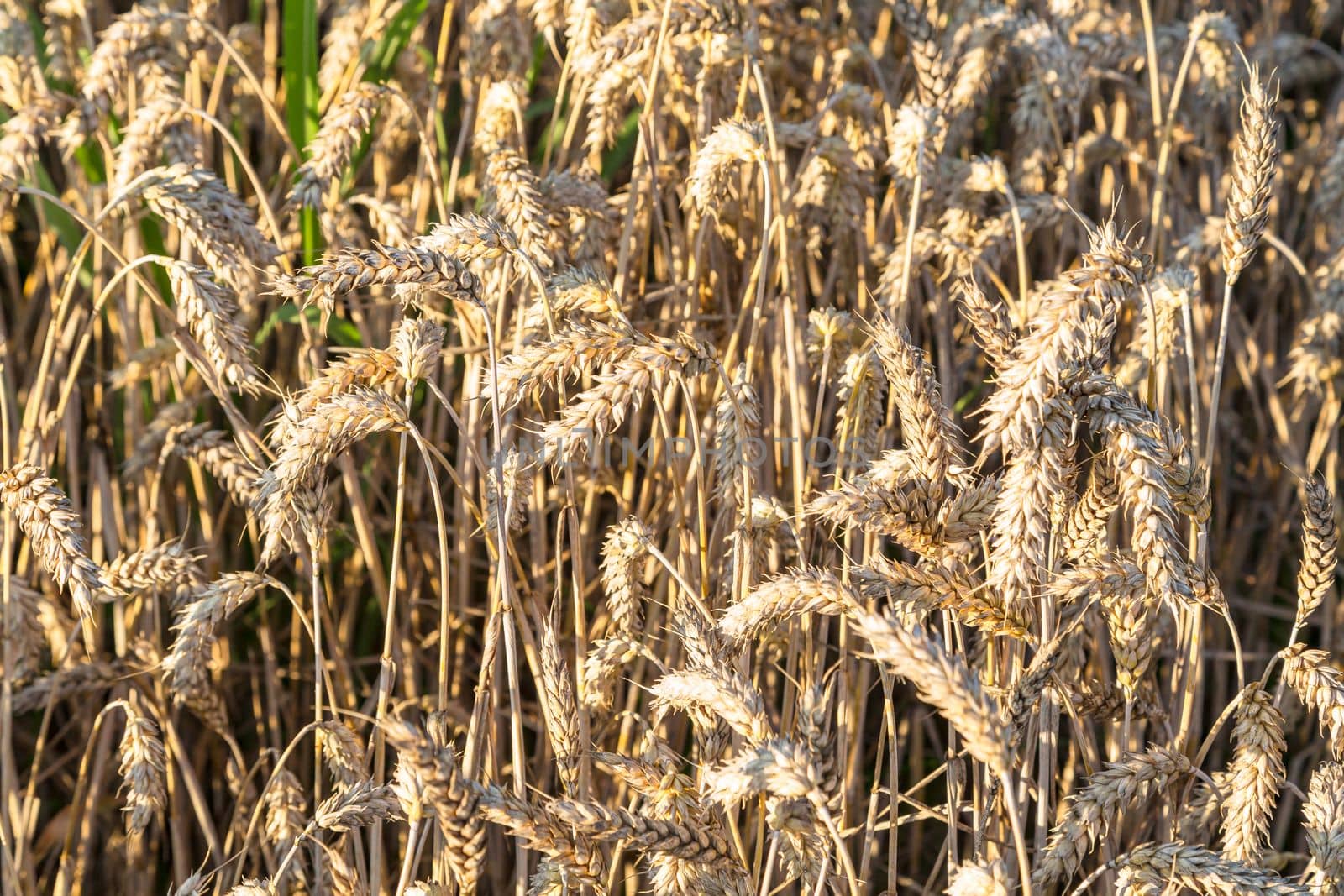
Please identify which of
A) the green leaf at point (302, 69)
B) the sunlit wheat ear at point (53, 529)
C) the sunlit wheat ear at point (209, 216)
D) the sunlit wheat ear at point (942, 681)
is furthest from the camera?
the green leaf at point (302, 69)

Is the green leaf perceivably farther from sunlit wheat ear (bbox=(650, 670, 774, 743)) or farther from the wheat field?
sunlit wheat ear (bbox=(650, 670, 774, 743))

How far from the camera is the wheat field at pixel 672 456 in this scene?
1.09 m

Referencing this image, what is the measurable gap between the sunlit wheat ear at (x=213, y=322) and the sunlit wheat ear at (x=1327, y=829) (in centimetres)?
128

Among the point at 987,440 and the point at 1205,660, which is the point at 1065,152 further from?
the point at 987,440

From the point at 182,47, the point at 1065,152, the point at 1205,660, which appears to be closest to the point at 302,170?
the point at 182,47

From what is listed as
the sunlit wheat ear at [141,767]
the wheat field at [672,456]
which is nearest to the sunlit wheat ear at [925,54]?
the wheat field at [672,456]

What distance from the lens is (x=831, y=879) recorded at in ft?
3.71

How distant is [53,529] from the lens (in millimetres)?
1231

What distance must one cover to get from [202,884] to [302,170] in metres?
0.94

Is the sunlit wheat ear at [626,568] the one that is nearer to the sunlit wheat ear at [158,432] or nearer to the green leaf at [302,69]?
the sunlit wheat ear at [158,432]

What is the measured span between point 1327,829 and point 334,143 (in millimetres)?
1497

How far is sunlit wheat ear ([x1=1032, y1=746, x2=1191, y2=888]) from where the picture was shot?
1.13 metres

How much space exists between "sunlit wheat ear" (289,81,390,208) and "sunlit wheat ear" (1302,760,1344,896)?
144cm

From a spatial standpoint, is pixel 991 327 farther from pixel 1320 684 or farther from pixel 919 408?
pixel 1320 684
